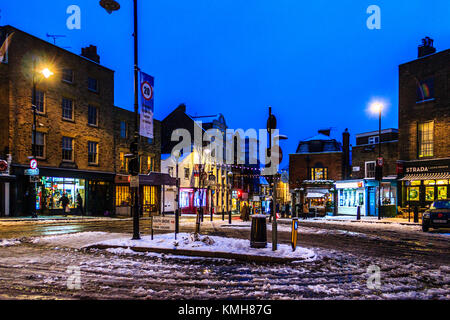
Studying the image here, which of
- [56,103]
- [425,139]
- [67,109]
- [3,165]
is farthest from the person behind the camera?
[67,109]

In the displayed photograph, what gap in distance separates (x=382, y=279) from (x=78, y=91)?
99.1 ft

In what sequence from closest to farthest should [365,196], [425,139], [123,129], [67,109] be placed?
[425,139]
[67,109]
[123,129]
[365,196]

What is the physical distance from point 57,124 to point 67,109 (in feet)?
6.35

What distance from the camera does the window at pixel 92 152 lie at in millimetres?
32844

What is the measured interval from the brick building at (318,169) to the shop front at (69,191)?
77.0ft

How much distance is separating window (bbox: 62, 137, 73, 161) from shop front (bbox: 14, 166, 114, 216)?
3.88 feet

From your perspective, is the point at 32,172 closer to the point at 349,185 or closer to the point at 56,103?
the point at 56,103

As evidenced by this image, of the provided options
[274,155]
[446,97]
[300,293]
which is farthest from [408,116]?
[300,293]

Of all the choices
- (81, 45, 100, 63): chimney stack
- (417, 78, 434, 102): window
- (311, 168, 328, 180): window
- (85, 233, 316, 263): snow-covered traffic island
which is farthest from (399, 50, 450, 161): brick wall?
(81, 45, 100, 63): chimney stack

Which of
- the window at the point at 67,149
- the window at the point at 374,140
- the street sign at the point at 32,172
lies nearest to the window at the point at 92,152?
the window at the point at 67,149

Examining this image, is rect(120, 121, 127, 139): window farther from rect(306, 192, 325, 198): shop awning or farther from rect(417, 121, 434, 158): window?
rect(417, 121, 434, 158): window

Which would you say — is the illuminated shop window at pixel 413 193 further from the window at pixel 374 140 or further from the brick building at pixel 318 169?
the brick building at pixel 318 169

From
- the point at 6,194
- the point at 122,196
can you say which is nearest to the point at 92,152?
the point at 122,196

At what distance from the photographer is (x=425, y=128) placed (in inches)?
1216
